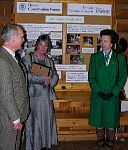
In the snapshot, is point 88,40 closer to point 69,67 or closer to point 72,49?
point 72,49

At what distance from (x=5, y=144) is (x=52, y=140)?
3.66 feet

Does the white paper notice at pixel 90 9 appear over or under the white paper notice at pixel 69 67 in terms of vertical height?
over

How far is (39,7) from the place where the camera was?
419 cm

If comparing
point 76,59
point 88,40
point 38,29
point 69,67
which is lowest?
point 69,67

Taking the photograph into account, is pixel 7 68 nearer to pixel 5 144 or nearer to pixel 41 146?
pixel 5 144

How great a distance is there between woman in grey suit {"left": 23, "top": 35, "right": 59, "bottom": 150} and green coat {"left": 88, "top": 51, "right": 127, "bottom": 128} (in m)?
0.48

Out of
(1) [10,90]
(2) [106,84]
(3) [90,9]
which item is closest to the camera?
(1) [10,90]

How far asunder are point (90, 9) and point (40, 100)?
61.4 inches

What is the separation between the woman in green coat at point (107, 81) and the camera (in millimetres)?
3590

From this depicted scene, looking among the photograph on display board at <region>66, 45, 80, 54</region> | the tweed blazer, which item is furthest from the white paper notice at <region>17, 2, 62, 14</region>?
the tweed blazer

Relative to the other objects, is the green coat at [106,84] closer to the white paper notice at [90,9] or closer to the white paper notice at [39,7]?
the white paper notice at [90,9]

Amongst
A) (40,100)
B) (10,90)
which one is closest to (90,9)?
(40,100)

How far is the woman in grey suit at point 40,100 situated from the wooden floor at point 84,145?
0.53 m

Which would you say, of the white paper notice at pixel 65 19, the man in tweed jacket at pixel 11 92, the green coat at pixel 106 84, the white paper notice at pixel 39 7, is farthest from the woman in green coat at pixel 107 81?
the man in tweed jacket at pixel 11 92
